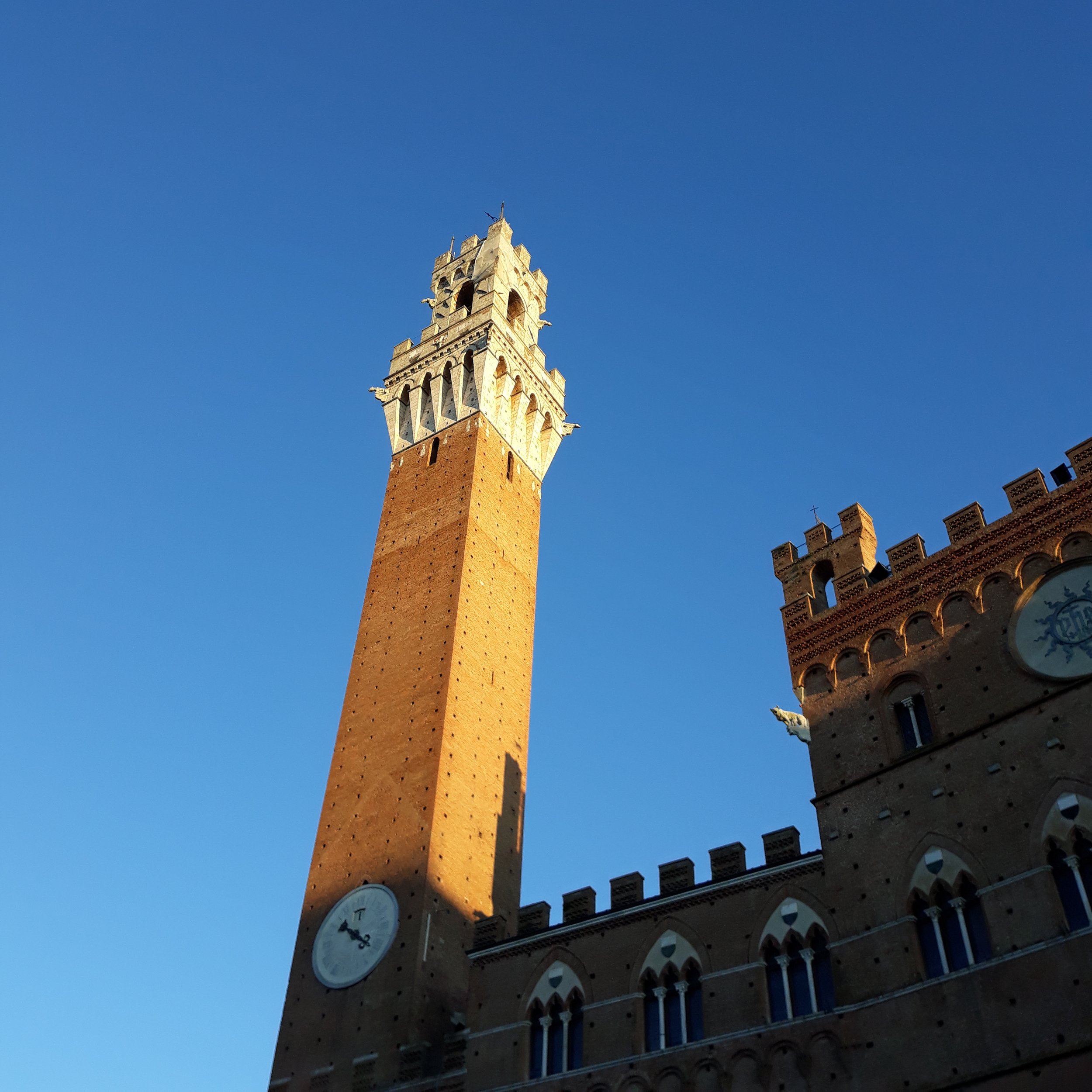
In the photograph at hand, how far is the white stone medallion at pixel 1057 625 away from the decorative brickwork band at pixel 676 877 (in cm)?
651

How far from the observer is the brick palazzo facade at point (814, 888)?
53.6 ft

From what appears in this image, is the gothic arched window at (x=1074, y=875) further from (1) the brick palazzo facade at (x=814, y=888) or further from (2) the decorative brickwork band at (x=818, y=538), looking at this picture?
(2) the decorative brickwork band at (x=818, y=538)

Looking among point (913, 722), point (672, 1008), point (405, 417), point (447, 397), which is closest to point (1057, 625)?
point (913, 722)

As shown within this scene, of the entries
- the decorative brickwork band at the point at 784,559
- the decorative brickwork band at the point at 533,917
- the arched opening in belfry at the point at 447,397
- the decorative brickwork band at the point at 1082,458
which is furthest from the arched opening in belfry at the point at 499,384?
the decorative brickwork band at the point at 1082,458

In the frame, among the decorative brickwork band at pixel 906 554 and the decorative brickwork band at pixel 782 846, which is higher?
the decorative brickwork band at pixel 906 554

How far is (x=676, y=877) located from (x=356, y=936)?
763 cm

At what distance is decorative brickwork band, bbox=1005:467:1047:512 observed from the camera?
1992 centimetres

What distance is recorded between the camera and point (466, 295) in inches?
1641

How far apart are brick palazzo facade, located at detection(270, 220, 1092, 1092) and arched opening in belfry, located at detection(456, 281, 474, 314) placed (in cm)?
1492

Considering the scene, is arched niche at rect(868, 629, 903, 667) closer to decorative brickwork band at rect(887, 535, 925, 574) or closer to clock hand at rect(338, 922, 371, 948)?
decorative brickwork band at rect(887, 535, 925, 574)

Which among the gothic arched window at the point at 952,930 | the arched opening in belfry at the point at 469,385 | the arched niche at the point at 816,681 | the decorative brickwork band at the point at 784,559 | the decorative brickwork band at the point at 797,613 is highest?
the arched opening in belfry at the point at 469,385

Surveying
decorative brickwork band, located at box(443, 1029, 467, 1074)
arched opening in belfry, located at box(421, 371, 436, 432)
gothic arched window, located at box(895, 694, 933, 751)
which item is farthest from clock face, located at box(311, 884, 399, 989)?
arched opening in belfry, located at box(421, 371, 436, 432)

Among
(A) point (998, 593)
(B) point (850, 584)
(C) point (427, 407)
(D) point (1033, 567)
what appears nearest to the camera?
(D) point (1033, 567)

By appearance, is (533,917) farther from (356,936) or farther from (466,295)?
(466,295)
